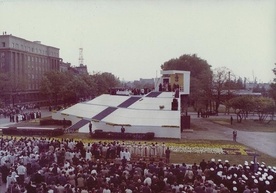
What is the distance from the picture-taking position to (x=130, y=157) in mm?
23547

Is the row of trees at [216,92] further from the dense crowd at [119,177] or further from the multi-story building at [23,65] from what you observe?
the multi-story building at [23,65]

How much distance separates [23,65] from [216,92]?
4311 centimetres

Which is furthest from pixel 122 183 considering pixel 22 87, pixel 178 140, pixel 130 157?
pixel 22 87

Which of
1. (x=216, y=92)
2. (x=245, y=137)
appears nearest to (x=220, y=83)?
(x=216, y=92)

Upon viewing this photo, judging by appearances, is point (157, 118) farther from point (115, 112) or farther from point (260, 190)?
point (260, 190)

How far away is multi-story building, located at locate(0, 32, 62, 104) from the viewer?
65938 mm

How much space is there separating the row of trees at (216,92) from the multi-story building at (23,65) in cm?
3395

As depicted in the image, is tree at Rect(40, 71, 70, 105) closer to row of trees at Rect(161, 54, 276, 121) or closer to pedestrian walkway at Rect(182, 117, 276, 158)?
row of trees at Rect(161, 54, 276, 121)

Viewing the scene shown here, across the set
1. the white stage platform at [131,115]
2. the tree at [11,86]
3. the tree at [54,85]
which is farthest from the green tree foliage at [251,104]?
the tree at [11,86]

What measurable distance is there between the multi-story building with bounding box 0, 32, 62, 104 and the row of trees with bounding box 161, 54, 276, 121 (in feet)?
111

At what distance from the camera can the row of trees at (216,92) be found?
4541 cm

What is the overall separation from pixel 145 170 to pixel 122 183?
307 cm

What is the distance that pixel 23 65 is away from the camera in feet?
236

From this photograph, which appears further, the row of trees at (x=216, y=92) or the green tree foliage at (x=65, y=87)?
the green tree foliage at (x=65, y=87)
